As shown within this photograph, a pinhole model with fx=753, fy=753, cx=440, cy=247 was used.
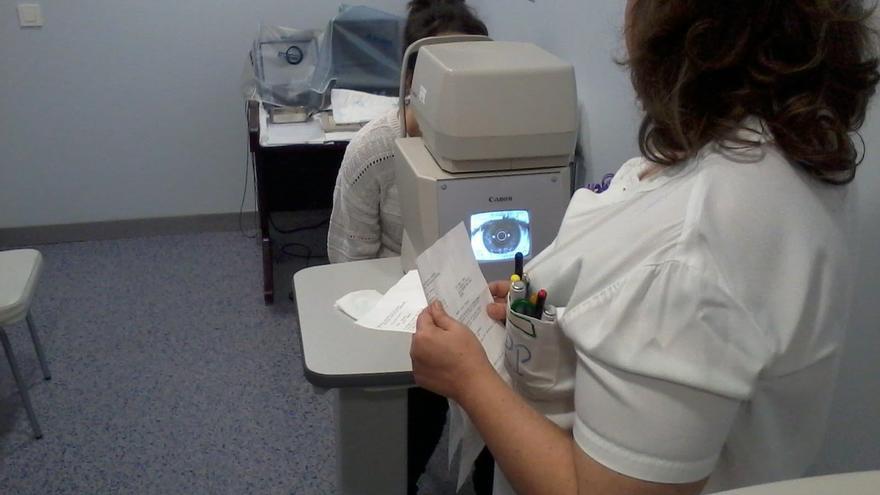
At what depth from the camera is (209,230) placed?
348cm

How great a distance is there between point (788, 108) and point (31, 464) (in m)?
2.10

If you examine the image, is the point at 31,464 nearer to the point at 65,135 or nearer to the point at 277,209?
the point at 277,209

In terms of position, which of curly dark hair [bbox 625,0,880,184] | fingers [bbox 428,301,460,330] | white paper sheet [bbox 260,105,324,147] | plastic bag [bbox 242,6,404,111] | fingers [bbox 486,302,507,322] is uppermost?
curly dark hair [bbox 625,0,880,184]

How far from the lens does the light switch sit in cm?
300

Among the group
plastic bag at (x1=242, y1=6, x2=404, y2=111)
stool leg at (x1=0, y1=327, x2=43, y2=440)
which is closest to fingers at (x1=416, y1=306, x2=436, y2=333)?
stool leg at (x1=0, y1=327, x2=43, y2=440)

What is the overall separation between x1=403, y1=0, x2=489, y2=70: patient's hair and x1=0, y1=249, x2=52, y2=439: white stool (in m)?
1.20

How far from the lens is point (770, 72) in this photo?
0.62 m

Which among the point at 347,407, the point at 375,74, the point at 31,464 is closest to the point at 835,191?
the point at 347,407

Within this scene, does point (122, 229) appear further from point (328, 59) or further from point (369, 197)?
point (369, 197)

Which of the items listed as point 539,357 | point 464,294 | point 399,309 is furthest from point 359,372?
point 539,357

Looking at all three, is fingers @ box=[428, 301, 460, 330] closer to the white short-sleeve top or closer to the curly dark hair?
the white short-sleeve top

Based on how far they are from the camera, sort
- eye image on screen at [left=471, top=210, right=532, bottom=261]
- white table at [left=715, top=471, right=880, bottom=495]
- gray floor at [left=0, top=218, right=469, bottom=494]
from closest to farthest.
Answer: white table at [left=715, top=471, right=880, bottom=495], eye image on screen at [left=471, top=210, right=532, bottom=261], gray floor at [left=0, top=218, right=469, bottom=494]

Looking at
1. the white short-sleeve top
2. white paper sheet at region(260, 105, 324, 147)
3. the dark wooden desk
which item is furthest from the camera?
the dark wooden desk

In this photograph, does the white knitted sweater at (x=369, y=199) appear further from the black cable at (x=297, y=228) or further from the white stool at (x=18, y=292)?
the black cable at (x=297, y=228)
